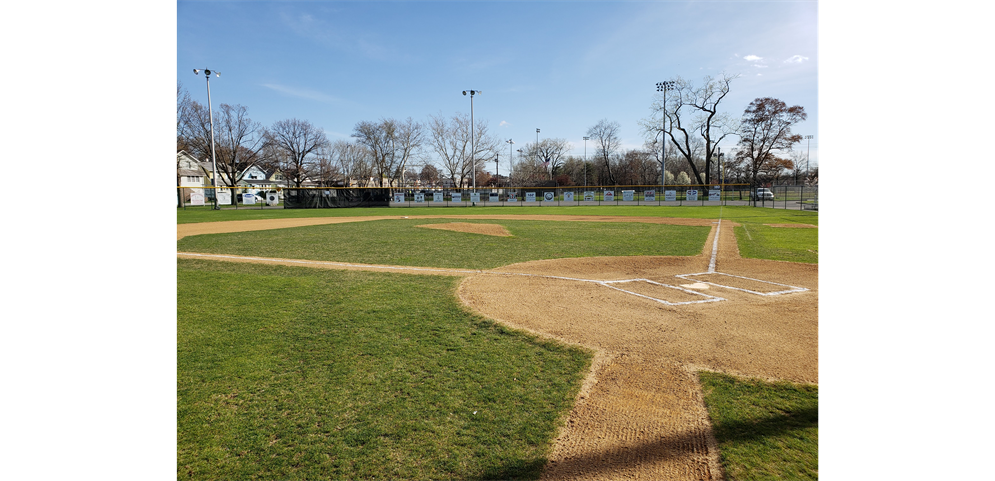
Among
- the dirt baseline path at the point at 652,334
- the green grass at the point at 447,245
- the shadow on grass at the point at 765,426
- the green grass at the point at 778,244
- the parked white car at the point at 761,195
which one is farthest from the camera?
the parked white car at the point at 761,195

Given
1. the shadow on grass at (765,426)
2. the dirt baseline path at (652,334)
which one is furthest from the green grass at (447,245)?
the shadow on grass at (765,426)

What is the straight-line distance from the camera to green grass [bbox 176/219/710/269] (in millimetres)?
11180

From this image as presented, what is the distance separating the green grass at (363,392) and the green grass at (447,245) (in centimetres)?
443

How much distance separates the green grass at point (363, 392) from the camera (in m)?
2.95

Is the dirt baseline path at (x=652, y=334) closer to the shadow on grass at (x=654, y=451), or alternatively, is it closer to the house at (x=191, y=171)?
the shadow on grass at (x=654, y=451)

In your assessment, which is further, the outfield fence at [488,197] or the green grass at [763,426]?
the outfield fence at [488,197]

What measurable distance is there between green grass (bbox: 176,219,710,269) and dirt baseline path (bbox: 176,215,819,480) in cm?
118

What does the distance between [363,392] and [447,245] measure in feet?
32.1

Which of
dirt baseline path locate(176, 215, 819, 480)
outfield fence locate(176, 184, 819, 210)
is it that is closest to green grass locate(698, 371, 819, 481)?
dirt baseline path locate(176, 215, 819, 480)

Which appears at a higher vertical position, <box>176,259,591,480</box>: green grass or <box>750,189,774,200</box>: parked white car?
<box>750,189,774,200</box>: parked white car

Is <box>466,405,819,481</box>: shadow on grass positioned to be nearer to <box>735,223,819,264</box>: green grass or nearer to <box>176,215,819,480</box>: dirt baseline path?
<box>176,215,819,480</box>: dirt baseline path

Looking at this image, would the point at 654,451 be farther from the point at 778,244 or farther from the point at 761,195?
the point at 761,195

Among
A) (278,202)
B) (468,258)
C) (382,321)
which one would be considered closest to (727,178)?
(278,202)
